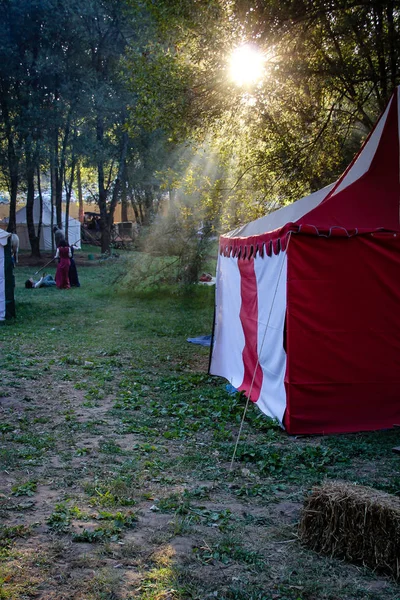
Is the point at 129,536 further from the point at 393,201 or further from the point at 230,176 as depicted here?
the point at 230,176

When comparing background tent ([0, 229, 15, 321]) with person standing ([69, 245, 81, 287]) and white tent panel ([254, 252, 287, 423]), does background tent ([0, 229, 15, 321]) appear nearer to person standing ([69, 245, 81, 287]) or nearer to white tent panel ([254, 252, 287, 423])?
person standing ([69, 245, 81, 287])

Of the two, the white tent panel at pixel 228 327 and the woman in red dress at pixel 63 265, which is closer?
the white tent panel at pixel 228 327

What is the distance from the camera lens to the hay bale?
2.90 m

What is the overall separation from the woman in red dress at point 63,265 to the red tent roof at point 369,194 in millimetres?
12356

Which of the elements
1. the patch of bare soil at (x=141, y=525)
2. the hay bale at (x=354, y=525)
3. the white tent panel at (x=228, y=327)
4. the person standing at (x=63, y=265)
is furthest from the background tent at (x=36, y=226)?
the hay bale at (x=354, y=525)

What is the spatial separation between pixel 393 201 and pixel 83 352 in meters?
5.49

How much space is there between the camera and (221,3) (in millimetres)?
8117

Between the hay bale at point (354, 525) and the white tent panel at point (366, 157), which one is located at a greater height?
the white tent panel at point (366, 157)

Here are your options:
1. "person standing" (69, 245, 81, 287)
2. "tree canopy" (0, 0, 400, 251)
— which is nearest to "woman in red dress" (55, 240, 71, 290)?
"person standing" (69, 245, 81, 287)

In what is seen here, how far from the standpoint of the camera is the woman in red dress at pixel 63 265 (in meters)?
17.9

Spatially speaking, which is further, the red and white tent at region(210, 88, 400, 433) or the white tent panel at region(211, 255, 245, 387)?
the white tent panel at region(211, 255, 245, 387)

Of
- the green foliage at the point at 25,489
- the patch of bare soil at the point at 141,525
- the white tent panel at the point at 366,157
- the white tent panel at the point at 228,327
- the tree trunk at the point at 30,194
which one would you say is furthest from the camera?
the tree trunk at the point at 30,194

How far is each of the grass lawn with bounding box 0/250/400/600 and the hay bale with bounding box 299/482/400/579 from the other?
8 cm

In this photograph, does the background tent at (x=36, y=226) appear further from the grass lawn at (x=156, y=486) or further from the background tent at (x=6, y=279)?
the grass lawn at (x=156, y=486)
